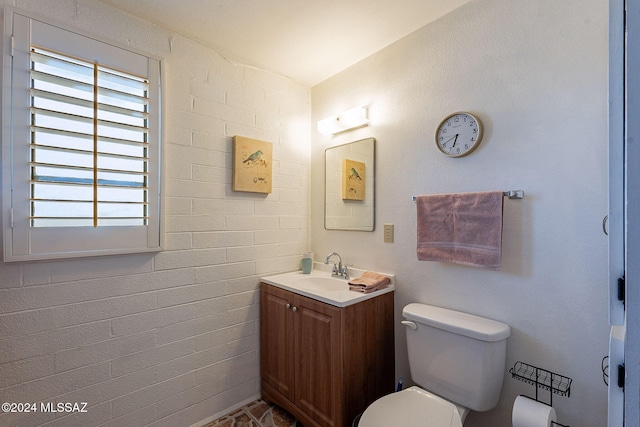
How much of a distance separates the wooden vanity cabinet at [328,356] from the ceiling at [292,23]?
163 centimetres

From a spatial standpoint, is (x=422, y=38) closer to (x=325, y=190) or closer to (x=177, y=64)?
(x=325, y=190)

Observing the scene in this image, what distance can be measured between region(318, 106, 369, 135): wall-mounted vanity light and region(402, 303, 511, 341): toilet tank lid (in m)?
1.28

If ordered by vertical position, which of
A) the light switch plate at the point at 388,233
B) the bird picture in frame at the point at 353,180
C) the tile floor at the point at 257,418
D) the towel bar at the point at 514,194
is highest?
the bird picture in frame at the point at 353,180

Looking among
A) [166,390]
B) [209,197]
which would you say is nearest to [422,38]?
[209,197]

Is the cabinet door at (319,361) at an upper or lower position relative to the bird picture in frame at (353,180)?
lower

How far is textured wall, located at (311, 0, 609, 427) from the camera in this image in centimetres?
118

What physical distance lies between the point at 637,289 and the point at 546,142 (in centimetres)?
111

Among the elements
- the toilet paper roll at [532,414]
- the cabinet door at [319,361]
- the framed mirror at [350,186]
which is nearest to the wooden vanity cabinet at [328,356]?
the cabinet door at [319,361]

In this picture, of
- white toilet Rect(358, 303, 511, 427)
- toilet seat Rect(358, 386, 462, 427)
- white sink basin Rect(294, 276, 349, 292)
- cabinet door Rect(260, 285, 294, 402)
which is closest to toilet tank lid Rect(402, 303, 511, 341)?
white toilet Rect(358, 303, 511, 427)

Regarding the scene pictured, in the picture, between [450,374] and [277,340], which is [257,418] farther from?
[450,374]

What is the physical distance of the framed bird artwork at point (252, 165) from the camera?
1.99 m

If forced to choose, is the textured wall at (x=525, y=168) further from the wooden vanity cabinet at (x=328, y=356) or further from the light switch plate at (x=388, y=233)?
the wooden vanity cabinet at (x=328, y=356)

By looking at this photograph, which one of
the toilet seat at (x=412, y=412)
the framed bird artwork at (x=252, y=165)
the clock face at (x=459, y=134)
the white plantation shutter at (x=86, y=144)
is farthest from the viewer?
the framed bird artwork at (x=252, y=165)

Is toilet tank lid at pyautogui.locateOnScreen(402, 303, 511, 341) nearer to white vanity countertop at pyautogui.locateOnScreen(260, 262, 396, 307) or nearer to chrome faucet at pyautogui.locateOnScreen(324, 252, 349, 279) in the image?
white vanity countertop at pyautogui.locateOnScreen(260, 262, 396, 307)
